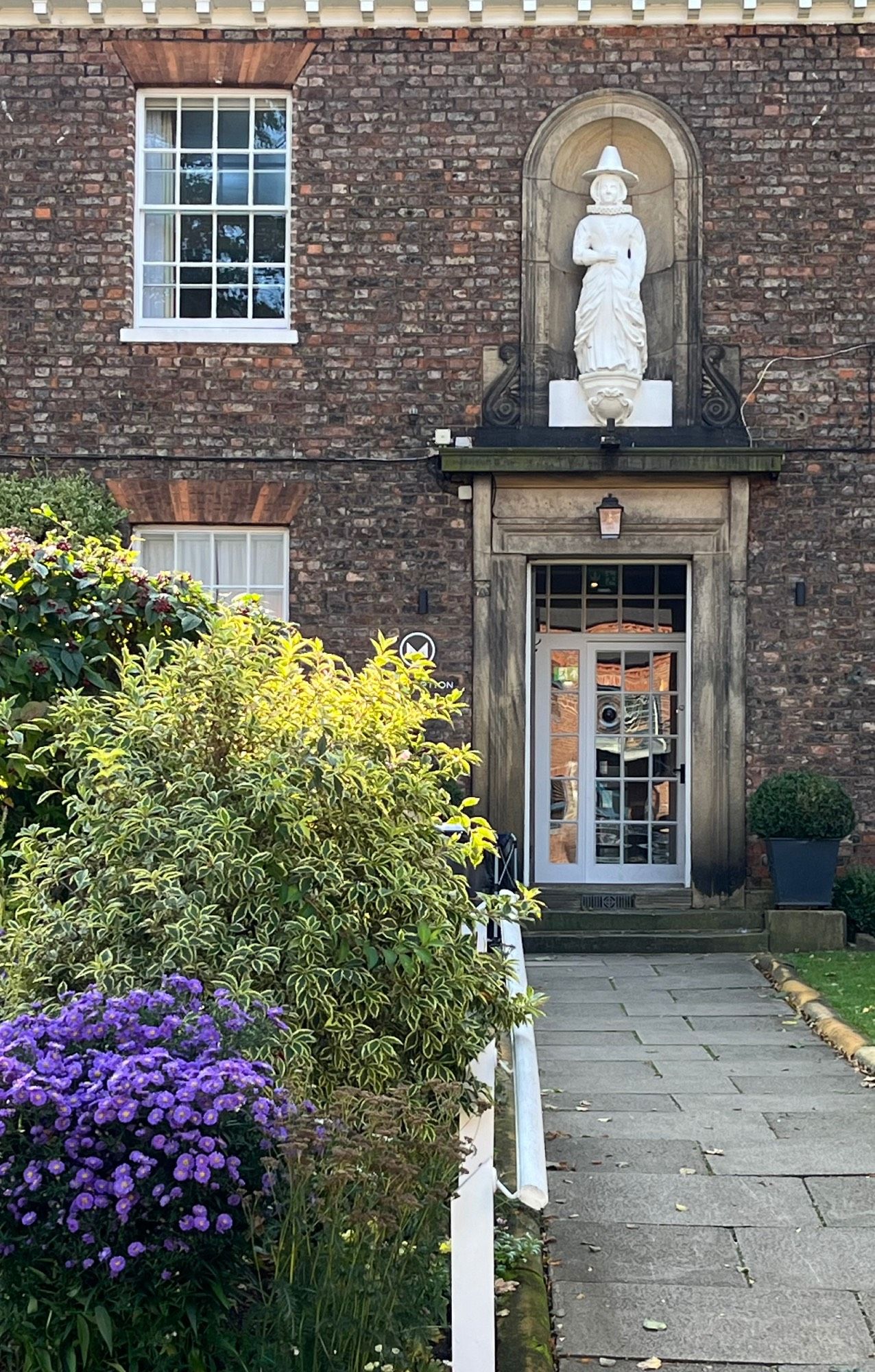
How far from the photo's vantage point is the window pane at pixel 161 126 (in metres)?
13.7

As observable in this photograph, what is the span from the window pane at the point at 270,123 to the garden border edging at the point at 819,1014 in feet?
25.5

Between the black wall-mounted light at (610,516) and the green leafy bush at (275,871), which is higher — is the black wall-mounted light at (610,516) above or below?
above

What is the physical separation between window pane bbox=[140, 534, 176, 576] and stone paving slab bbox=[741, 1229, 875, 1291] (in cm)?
897

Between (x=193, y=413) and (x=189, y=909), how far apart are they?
935 centimetres

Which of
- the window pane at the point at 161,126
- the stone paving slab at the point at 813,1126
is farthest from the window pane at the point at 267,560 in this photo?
the stone paving slab at the point at 813,1126

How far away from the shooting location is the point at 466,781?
1342cm

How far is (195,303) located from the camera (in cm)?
1380

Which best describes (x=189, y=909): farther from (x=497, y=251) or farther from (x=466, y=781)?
(x=497, y=251)

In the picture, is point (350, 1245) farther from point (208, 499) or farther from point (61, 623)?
point (208, 499)

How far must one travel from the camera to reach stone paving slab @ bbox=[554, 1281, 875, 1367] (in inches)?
185

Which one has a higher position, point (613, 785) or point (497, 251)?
point (497, 251)

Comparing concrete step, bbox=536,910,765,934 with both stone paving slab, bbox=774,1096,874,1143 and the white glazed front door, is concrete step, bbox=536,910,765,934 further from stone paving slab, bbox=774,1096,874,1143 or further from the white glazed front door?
stone paving slab, bbox=774,1096,874,1143

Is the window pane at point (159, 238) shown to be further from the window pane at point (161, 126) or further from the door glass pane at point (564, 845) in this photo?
the door glass pane at point (564, 845)

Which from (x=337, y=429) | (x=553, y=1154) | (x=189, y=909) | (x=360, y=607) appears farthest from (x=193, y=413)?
(x=189, y=909)
